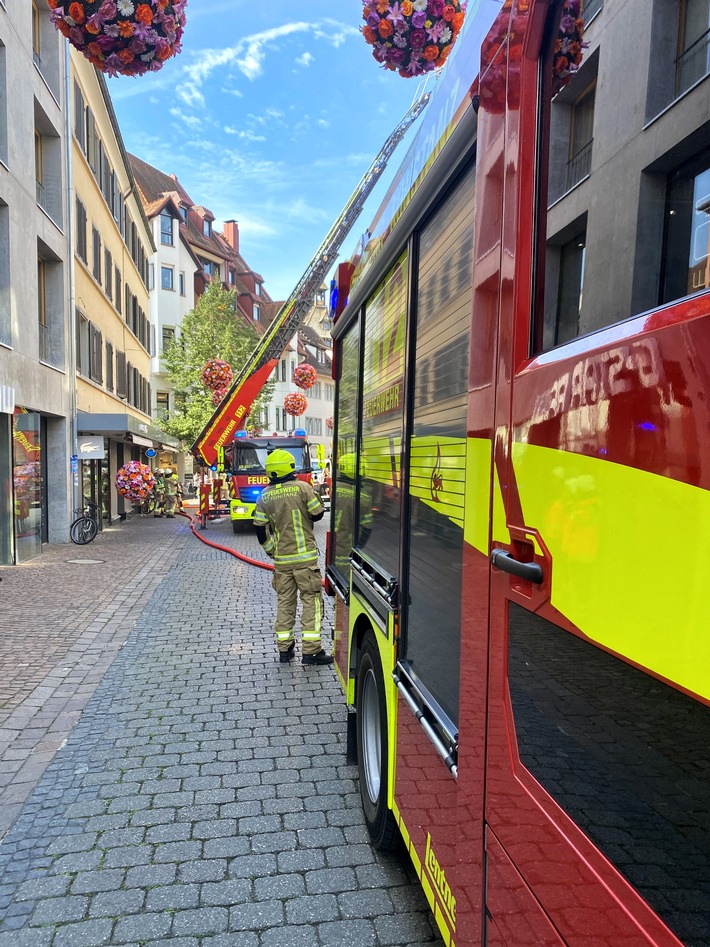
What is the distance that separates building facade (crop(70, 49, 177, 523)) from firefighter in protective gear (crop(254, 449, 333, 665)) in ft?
36.8

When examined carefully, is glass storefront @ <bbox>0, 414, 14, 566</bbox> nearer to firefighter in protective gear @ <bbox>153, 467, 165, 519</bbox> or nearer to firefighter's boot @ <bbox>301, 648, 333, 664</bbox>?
firefighter's boot @ <bbox>301, 648, 333, 664</bbox>

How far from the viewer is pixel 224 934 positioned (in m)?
2.61

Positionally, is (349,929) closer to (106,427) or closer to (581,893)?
(581,893)

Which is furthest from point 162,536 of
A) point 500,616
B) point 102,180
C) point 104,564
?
point 500,616

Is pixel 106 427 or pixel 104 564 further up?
pixel 106 427

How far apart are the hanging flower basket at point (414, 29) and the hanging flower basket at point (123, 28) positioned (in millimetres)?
1316

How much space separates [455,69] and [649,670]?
6.25 ft

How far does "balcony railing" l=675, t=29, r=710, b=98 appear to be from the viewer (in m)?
1.01

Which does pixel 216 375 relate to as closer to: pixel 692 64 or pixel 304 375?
pixel 304 375

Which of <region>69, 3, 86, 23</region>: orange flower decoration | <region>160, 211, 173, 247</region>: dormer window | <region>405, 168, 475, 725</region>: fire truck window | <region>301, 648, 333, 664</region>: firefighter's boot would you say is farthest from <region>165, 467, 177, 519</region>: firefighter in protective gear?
<region>160, 211, 173, 247</region>: dormer window

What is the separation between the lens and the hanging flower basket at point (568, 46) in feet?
4.40

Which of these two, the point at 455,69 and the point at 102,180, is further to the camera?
the point at 102,180

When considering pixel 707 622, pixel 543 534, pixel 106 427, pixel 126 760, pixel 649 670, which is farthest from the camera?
pixel 106 427

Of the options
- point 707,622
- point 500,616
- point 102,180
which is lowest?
point 500,616
